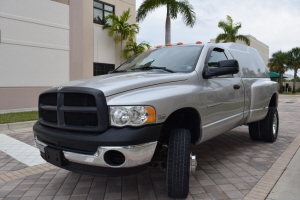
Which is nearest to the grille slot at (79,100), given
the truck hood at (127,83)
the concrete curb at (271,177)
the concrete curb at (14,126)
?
the truck hood at (127,83)

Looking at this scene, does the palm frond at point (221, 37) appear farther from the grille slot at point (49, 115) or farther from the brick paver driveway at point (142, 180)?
the grille slot at point (49, 115)

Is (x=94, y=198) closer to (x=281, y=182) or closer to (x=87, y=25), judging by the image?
(x=281, y=182)

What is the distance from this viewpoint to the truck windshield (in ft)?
12.0

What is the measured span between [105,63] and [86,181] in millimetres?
13720

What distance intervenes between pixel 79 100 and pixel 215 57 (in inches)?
89.9

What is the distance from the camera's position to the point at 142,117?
2633 mm

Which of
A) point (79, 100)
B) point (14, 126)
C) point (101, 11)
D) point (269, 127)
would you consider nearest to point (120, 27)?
point (101, 11)

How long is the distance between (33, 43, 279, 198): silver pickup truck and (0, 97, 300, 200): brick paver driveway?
1.75 feet

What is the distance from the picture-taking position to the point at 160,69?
3.66 metres

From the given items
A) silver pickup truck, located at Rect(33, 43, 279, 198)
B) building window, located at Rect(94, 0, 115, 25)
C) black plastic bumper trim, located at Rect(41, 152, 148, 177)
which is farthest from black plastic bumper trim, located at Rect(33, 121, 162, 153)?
building window, located at Rect(94, 0, 115, 25)

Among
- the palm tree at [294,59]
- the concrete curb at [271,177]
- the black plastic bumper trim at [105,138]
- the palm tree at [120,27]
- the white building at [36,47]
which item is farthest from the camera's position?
the palm tree at [294,59]

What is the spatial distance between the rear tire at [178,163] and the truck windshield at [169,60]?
0.99 meters

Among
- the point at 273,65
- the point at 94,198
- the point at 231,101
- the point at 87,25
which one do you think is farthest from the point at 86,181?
the point at 273,65

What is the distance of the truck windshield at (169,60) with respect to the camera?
12.0 ft
